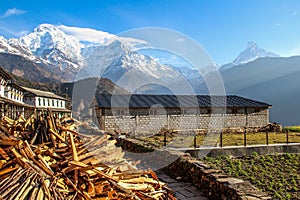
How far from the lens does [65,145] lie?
2.65 metres

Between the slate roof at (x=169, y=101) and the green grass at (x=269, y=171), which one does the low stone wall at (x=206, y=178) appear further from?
the slate roof at (x=169, y=101)

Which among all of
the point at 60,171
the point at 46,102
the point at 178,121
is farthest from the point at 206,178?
the point at 46,102

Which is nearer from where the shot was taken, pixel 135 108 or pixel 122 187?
pixel 122 187

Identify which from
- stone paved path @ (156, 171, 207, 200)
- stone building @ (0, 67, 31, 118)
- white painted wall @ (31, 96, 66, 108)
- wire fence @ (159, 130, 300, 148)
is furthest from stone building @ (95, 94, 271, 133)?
white painted wall @ (31, 96, 66, 108)

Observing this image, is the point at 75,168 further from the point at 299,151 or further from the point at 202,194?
the point at 299,151

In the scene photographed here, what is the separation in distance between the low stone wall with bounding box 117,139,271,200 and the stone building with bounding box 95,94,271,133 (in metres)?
12.7

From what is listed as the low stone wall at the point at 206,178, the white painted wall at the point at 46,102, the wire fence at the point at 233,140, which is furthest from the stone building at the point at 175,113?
the white painted wall at the point at 46,102

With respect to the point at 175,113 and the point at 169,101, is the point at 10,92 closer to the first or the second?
the point at 169,101

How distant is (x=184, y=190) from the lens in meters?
6.00

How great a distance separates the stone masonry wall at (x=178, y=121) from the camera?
21.2 m

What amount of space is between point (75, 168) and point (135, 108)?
19626mm

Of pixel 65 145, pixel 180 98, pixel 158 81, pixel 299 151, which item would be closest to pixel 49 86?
pixel 180 98

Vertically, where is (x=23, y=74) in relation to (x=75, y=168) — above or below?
above

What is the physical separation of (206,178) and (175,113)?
17654 mm
